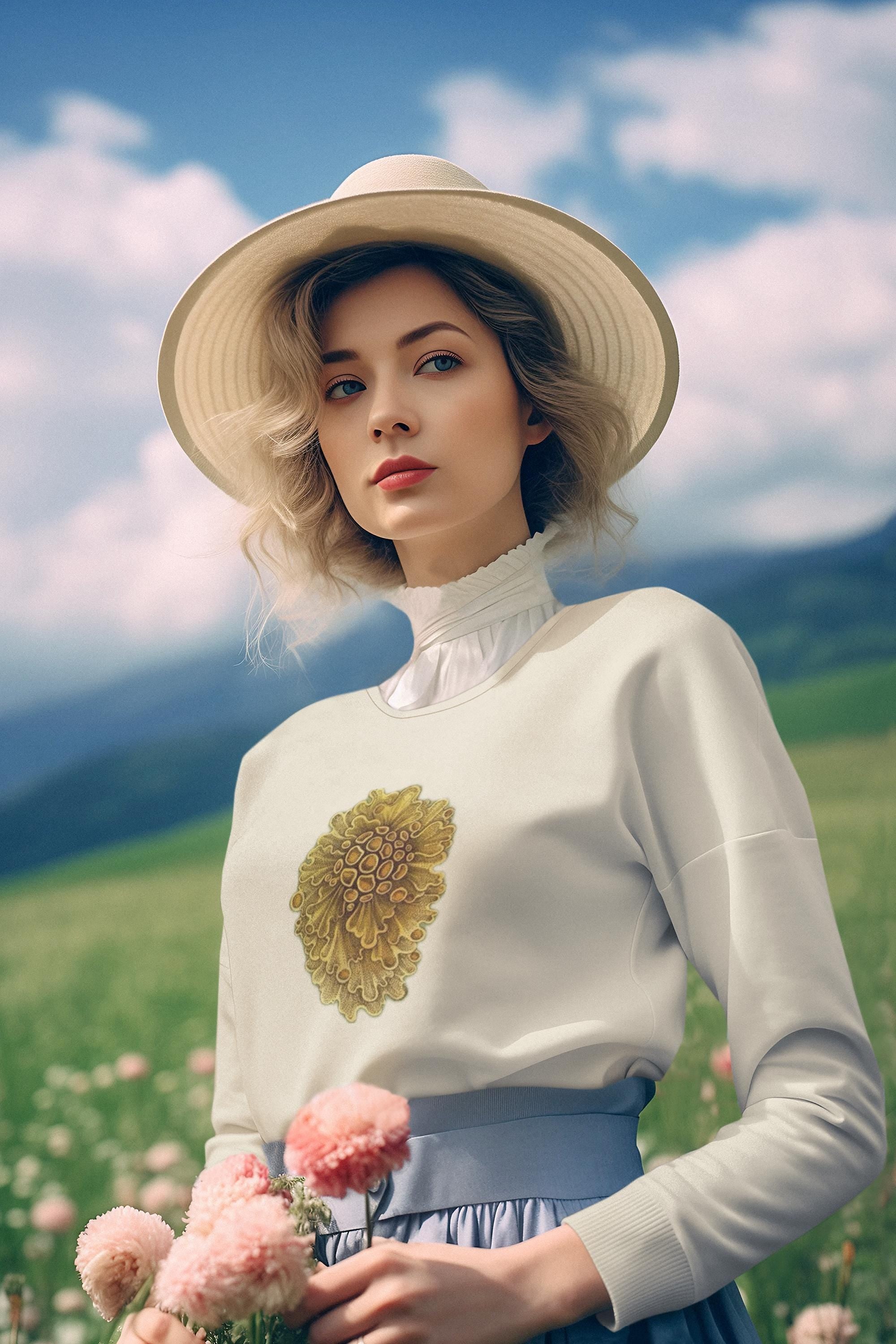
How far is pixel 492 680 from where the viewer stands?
1227mm

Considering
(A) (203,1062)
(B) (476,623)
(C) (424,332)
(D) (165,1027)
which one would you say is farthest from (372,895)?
(D) (165,1027)

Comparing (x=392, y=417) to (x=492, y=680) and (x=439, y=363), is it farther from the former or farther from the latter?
(x=492, y=680)

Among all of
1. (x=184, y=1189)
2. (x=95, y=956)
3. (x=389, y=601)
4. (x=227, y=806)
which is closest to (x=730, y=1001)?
(x=389, y=601)

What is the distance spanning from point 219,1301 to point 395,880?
1.40 ft

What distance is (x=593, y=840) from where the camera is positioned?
105 centimetres

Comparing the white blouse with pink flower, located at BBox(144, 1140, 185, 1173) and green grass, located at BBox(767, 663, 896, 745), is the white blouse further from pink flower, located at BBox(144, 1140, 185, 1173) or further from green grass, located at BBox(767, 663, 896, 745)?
green grass, located at BBox(767, 663, 896, 745)

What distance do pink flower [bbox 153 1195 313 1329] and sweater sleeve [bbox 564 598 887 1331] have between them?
0.81 ft

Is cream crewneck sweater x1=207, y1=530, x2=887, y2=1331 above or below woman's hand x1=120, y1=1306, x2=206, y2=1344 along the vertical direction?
above

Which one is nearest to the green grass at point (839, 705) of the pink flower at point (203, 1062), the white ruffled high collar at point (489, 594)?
the pink flower at point (203, 1062)

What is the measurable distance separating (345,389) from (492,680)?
379mm

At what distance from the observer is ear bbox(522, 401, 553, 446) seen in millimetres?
1384

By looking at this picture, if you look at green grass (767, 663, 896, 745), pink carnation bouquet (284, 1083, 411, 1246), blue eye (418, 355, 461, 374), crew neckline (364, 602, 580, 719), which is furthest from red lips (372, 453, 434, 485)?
green grass (767, 663, 896, 745)

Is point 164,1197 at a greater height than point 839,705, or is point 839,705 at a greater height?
point 839,705

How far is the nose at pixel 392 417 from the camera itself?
122 cm
